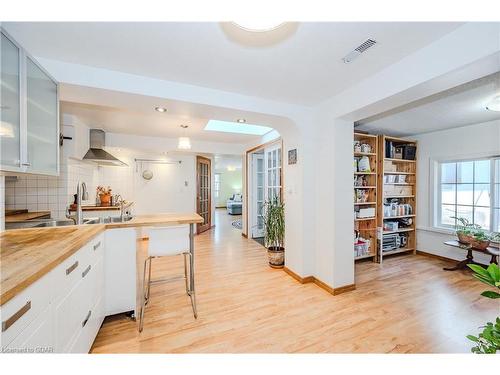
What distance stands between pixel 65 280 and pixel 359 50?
96.0 inches

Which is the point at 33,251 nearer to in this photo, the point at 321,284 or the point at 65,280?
the point at 65,280

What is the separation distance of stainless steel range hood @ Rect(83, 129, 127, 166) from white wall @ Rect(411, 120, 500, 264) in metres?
5.64

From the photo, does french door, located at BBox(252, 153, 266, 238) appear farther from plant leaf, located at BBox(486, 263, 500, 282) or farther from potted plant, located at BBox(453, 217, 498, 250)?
plant leaf, located at BBox(486, 263, 500, 282)

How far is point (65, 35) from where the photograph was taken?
1393mm

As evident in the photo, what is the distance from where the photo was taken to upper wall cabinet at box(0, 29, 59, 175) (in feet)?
4.09

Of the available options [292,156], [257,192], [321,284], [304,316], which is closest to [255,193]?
[257,192]

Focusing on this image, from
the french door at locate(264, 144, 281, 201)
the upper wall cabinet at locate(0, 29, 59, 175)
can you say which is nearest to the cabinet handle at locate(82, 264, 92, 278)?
the upper wall cabinet at locate(0, 29, 59, 175)

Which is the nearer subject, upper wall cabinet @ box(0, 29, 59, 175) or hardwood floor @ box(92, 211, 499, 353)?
upper wall cabinet @ box(0, 29, 59, 175)

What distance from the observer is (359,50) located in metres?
1.54

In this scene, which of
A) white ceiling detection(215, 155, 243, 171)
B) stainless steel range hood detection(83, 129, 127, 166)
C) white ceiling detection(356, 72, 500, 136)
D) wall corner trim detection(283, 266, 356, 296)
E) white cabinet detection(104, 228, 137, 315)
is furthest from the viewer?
white ceiling detection(215, 155, 243, 171)

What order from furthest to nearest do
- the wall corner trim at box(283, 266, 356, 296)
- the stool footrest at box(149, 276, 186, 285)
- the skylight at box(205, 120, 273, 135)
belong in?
the skylight at box(205, 120, 273, 135), the stool footrest at box(149, 276, 186, 285), the wall corner trim at box(283, 266, 356, 296)

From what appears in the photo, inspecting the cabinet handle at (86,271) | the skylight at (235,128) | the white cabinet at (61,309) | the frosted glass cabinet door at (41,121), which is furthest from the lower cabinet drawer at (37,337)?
the skylight at (235,128)

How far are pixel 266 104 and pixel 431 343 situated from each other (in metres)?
2.68

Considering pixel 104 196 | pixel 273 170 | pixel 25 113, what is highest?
pixel 25 113
